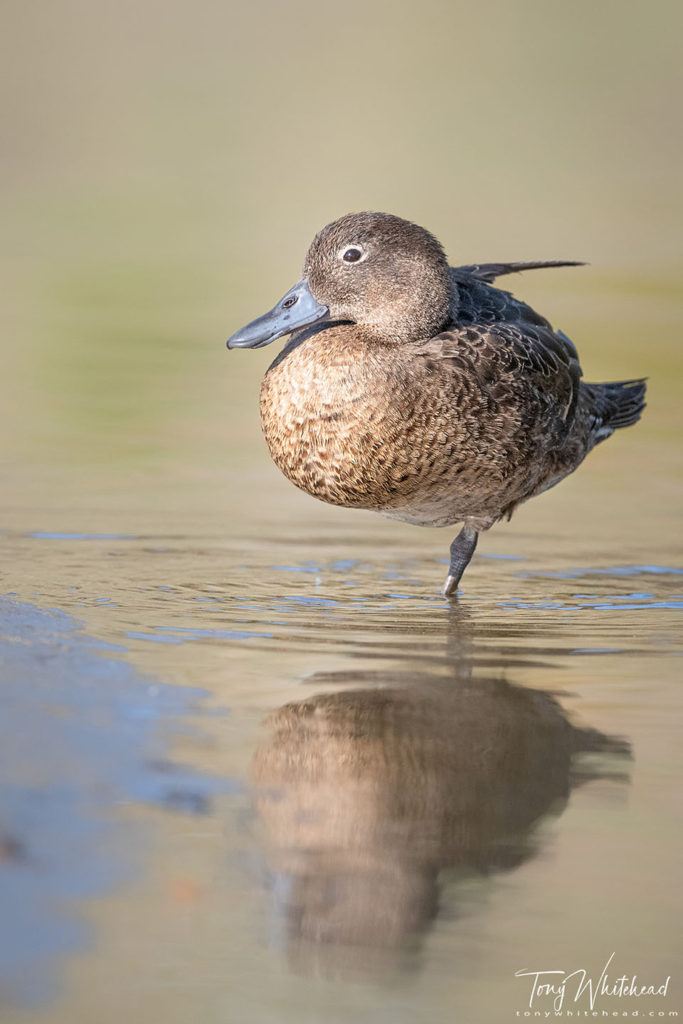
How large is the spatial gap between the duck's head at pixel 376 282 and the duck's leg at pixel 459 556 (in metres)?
0.78

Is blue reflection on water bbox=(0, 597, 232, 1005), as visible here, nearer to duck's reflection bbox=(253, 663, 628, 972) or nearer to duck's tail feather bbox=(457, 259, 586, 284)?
duck's reflection bbox=(253, 663, 628, 972)

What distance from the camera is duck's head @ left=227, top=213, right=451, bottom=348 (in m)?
4.67

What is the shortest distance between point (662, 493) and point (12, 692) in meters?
3.88

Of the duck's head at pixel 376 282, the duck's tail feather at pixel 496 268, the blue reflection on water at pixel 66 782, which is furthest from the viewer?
the duck's tail feather at pixel 496 268

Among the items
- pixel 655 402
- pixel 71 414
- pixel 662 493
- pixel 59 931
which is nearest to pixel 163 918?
pixel 59 931

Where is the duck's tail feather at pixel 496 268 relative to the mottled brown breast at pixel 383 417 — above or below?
above

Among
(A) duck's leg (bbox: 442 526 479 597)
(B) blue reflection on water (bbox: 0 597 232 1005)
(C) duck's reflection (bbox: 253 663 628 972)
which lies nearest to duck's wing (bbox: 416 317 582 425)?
(A) duck's leg (bbox: 442 526 479 597)

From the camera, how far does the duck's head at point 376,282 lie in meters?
4.67

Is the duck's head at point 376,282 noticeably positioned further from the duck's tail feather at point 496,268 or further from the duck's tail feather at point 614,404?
the duck's tail feather at point 614,404

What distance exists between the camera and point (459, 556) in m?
5.08

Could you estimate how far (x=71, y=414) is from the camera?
782 cm

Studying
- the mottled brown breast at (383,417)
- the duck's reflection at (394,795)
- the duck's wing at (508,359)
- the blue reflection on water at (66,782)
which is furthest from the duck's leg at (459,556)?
the blue reflection on water at (66,782)

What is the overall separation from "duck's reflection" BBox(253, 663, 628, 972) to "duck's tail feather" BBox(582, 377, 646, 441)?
2465 millimetres

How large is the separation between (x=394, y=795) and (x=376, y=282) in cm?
222
